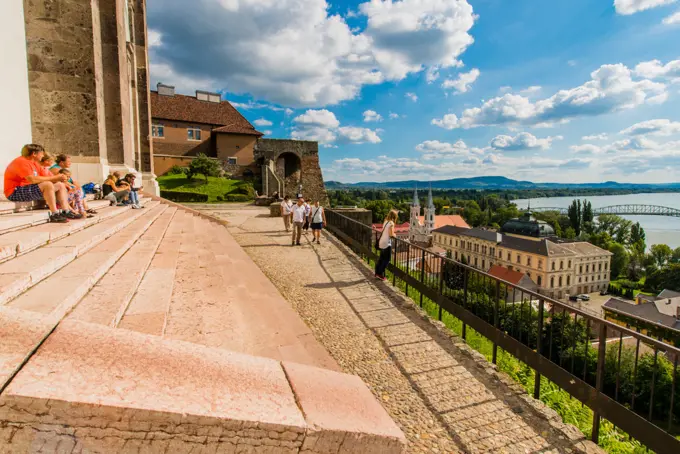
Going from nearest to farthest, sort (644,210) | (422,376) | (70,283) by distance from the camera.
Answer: (70,283)
(422,376)
(644,210)

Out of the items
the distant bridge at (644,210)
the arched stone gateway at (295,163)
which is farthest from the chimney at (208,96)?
the distant bridge at (644,210)

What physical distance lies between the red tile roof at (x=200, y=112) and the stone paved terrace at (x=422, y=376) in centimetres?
4029

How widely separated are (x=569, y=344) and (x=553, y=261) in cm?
6470

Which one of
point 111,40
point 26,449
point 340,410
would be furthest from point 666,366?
point 111,40

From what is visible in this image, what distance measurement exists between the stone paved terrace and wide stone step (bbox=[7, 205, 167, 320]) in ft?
8.24

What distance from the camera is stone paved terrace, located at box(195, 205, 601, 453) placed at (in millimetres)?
2875

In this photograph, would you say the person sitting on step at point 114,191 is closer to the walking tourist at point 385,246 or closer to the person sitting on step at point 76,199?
the person sitting on step at point 76,199

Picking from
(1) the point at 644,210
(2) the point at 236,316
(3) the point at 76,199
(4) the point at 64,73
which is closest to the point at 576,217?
(4) the point at 64,73

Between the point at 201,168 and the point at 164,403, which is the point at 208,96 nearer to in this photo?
the point at 201,168

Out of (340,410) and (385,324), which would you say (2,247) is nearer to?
(340,410)

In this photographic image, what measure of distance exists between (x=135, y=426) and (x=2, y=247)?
2.42 meters

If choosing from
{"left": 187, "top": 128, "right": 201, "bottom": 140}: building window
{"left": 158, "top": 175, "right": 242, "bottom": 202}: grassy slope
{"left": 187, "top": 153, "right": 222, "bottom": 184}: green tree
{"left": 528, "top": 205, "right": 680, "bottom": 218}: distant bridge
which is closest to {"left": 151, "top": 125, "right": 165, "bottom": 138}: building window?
{"left": 187, "top": 128, "right": 201, "bottom": 140}: building window

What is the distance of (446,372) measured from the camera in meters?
3.85

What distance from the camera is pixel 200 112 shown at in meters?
43.8
